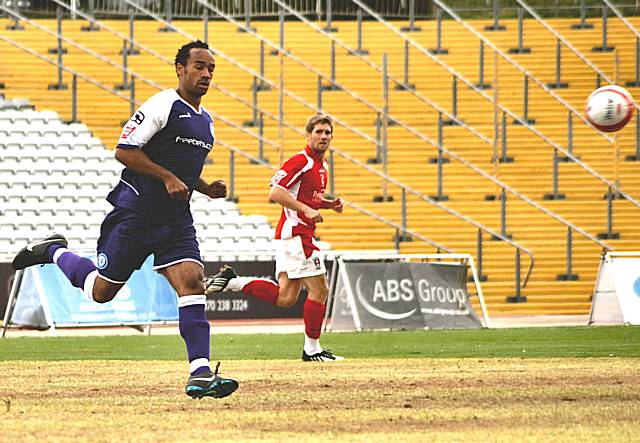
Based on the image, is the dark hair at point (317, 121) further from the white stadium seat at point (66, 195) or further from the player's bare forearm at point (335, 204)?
the white stadium seat at point (66, 195)

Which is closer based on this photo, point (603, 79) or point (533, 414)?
point (533, 414)

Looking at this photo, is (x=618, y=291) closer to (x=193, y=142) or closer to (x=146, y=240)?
(x=193, y=142)

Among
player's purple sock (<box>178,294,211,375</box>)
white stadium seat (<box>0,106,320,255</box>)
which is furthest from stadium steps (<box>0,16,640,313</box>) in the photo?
player's purple sock (<box>178,294,211,375</box>)

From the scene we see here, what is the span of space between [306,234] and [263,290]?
0.83 m

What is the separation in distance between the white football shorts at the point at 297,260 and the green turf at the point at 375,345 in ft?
3.37

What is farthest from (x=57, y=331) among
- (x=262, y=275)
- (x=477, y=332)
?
(x=477, y=332)

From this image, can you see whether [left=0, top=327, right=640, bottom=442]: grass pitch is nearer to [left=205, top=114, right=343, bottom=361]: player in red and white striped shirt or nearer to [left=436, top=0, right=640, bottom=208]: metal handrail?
[left=205, top=114, right=343, bottom=361]: player in red and white striped shirt

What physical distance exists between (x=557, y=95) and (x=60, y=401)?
24.8 metres

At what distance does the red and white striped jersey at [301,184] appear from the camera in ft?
47.3

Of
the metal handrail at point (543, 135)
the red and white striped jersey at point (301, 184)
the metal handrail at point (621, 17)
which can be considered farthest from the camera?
the metal handrail at point (621, 17)

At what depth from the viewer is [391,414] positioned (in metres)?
8.28

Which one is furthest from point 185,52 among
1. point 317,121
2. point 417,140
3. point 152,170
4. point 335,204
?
point 417,140

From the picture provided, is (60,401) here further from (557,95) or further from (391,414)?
(557,95)

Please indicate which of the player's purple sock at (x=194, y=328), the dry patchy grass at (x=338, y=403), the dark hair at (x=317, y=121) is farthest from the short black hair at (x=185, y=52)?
the dark hair at (x=317, y=121)
